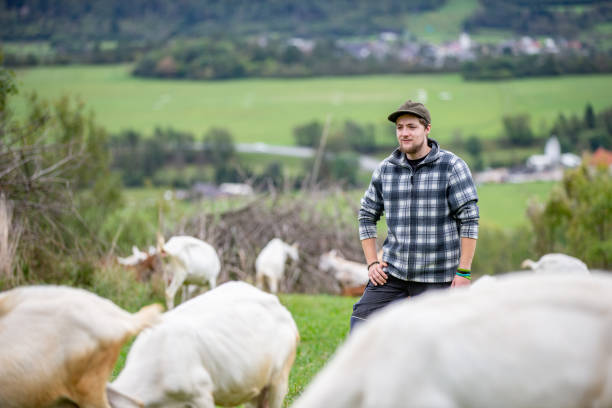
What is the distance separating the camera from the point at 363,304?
5660 millimetres

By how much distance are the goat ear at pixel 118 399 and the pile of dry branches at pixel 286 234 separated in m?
11.0

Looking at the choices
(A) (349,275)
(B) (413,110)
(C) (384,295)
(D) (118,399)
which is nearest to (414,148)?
(B) (413,110)

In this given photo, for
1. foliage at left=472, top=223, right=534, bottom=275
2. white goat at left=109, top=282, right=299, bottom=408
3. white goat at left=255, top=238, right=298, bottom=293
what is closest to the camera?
white goat at left=109, top=282, right=299, bottom=408

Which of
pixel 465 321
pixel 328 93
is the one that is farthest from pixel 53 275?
pixel 328 93

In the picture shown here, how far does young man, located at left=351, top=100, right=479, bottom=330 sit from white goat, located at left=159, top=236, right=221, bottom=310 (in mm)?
5536

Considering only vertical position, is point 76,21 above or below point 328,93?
above

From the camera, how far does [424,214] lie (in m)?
5.42

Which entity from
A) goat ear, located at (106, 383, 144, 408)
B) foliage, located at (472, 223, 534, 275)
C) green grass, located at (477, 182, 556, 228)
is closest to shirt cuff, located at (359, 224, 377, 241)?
goat ear, located at (106, 383, 144, 408)

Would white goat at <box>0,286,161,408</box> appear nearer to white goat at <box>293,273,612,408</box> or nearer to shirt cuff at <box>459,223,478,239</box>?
white goat at <box>293,273,612,408</box>

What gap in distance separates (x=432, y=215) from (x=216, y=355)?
76.2 inches

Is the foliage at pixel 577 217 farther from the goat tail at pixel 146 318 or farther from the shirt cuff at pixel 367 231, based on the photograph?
the goat tail at pixel 146 318

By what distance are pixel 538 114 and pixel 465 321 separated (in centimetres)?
7566

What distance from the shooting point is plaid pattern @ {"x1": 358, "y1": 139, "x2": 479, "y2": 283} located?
17.5ft

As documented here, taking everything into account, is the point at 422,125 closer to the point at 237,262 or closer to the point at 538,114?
the point at 237,262
